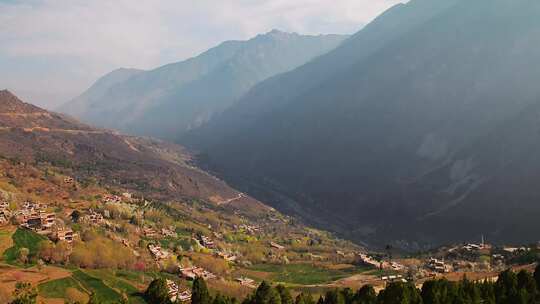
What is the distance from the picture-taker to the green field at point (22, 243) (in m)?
92.6

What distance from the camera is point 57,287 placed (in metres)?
84.3

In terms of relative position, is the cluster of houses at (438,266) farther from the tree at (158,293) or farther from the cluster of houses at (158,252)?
the tree at (158,293)

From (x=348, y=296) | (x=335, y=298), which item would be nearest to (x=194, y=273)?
(x=348, y=296)

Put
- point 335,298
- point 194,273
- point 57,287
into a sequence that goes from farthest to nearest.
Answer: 1. point 194,273
2. point 57,287
3. point 335,298

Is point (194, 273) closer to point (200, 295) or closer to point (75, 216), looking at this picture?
point (75, 216)

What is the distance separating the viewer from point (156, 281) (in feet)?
264

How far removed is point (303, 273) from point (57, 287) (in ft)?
223

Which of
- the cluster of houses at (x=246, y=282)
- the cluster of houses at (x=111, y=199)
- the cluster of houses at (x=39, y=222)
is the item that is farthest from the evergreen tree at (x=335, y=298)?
the cluster of houses at (x=111, y=199)

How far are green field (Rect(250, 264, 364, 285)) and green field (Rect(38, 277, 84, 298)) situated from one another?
53039 millimetres

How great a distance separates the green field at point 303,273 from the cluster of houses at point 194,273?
1791 centimetres

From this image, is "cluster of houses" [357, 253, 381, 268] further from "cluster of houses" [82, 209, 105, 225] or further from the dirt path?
the dirt path

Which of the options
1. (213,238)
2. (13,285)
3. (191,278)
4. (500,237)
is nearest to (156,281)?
(13,285)

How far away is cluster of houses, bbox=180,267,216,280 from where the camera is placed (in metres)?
112

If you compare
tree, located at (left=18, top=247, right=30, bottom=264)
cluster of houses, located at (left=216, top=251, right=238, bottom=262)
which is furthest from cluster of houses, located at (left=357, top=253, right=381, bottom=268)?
tree, located at (left=18, top=247, right=30, bottom=264)
